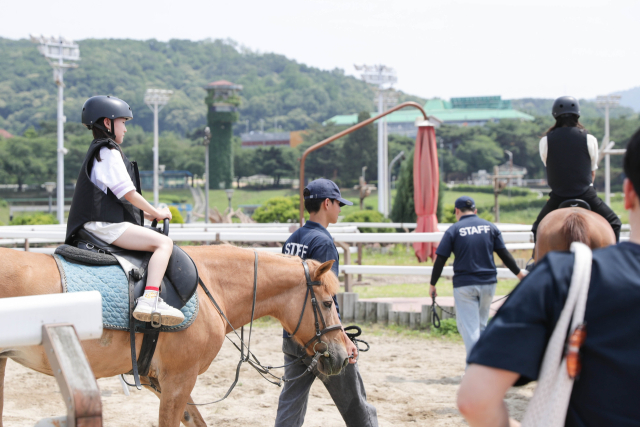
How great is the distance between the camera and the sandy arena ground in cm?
566

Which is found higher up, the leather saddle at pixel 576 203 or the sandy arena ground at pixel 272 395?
the leather saddle at pixel 576 203

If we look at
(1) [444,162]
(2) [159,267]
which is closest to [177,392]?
(2) [159,267]

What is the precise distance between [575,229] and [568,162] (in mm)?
2141

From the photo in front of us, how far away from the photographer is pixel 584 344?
149 centimetres

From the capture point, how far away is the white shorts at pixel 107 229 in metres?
3.78

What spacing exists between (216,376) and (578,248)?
20.3ft

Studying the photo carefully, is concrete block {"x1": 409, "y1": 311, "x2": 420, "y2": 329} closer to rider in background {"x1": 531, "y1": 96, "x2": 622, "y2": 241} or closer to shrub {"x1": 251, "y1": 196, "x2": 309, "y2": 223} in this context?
rider in background {"x1": 531, "y1": 96, "x2": 622, "y2": 241}

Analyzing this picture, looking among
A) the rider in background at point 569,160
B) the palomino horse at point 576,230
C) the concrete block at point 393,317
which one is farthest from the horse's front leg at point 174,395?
the concrete block at point 393,317

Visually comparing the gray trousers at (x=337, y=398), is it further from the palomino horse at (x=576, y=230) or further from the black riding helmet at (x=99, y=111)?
the black riding helmet at (x=99, y=111)

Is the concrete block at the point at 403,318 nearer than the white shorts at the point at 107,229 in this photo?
No

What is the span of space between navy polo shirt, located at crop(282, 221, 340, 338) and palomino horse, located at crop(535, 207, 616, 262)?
176 cm

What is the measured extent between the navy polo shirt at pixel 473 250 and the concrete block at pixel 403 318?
3145 mm

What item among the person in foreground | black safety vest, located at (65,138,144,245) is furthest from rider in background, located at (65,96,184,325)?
the person in foreground

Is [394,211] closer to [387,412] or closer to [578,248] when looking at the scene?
[387,412]
